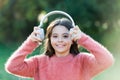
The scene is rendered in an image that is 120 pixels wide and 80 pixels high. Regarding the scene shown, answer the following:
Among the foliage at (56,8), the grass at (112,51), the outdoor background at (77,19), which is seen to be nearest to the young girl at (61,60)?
the grass at (112,51)

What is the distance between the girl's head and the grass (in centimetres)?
108

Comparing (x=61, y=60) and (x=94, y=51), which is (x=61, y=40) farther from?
(x=94, y=51)

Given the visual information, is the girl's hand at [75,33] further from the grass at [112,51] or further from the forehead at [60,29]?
the grass at [112,51]

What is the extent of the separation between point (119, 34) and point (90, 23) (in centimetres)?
59

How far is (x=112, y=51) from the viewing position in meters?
9.55

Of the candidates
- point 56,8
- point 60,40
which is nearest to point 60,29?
point 60,40

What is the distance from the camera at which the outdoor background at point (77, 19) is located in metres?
10.6

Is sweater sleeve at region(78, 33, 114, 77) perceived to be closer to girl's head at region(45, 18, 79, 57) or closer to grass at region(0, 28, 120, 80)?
girl's head at region(45, 18, 79, 57)

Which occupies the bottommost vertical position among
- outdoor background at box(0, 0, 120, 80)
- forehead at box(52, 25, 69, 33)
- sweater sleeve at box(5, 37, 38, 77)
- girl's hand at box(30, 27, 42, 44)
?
sweater sleeve at box(5, 37, 38, 77)

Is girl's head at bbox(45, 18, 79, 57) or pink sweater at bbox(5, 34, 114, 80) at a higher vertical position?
girl's head at bbox(45, 18, 79, 57)

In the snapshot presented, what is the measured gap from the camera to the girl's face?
4.01m

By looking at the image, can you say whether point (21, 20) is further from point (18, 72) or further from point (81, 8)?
point (18, 72)

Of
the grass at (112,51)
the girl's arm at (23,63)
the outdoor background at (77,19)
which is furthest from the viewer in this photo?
the outdoor background at (77,19)

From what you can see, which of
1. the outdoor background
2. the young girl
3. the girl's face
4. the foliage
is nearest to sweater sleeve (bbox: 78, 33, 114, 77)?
the young girl
